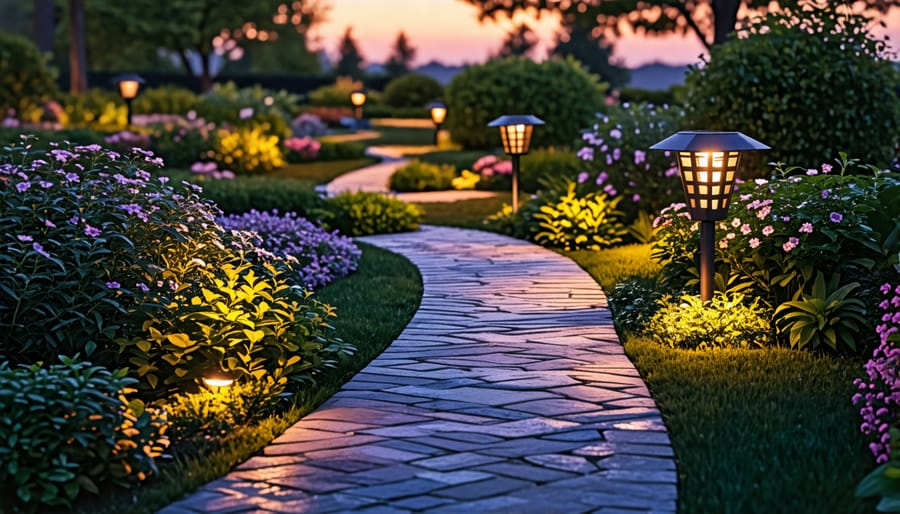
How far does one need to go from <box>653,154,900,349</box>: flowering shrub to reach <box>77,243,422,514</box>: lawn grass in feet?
7.82

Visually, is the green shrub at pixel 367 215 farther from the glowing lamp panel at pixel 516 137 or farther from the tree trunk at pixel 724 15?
the tree trunk at pixel 724 15

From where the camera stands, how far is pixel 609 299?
8.43 m

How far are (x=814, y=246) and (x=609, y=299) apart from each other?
1.95 meters

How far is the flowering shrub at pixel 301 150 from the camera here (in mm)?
25078

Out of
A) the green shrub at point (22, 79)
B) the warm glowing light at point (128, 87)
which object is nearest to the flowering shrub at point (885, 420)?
the warm glowing light at point (128, 87)

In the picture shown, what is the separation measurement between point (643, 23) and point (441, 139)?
6458 mm

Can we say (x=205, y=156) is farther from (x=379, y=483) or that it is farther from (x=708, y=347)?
(x=379, y=483)

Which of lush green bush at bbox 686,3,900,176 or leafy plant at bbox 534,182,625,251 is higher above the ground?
lush green bush at bbox 686,3,900,176

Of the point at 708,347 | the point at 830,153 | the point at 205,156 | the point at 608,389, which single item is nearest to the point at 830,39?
the point at 830,153

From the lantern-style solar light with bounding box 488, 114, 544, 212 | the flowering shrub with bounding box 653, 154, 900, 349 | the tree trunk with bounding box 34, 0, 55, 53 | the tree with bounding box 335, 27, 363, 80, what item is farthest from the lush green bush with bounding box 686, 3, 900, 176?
the tree with bounding box 335, 27, 363, 80

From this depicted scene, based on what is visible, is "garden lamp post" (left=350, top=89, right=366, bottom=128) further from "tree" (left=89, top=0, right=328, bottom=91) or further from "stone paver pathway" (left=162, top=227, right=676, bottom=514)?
"stone paver pathway" (left=162, top=227, right=676, bottom=514)

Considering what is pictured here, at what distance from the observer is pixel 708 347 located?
6.88 metres

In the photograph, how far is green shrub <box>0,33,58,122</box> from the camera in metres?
28.1

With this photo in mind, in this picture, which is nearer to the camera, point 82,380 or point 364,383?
point 82,380
